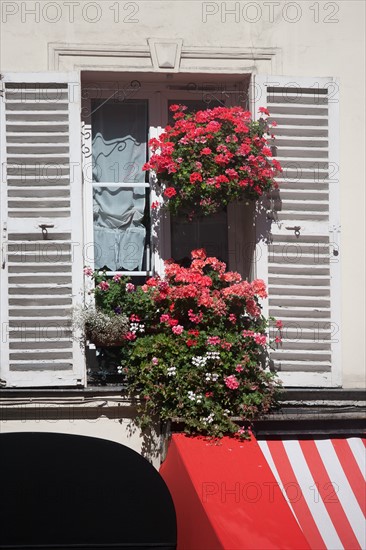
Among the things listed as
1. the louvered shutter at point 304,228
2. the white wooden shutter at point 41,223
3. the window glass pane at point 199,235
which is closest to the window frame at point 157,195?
the window glass pane at point 199,235

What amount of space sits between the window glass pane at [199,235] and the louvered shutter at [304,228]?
420 millimetres

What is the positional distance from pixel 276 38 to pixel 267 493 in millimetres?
3496

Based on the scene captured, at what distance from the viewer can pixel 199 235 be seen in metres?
8.78

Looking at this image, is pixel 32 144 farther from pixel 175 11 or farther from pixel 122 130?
pixel 175 11

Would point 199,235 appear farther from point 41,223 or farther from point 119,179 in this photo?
point 41,223

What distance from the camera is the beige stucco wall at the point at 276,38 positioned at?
331 inches

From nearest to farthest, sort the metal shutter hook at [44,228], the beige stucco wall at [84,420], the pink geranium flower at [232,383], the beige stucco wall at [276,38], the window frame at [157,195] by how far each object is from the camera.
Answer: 1. the pink geranium flower at [232,383]
2. the beige stucco wall at [84,420]
3. the metal shutter hook at [44,228]
4. the beige stucco wall at [276,38]
5. the window frame at [157,195]

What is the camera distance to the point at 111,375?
8.34 metres

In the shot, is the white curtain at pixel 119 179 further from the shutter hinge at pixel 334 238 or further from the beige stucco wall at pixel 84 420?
the shutter hinge at pixel 334 238

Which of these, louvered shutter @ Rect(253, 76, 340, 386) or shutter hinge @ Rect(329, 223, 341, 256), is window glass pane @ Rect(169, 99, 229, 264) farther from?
shutter hinge @ Rect(329, 223, 341, 256)

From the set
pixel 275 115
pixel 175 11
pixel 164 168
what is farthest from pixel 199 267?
pixel 175 11

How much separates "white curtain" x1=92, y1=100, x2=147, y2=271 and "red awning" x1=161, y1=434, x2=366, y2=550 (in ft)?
5.25

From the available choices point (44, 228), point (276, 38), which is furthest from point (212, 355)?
point (276, 38)

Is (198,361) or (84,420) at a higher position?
(198,361)
